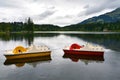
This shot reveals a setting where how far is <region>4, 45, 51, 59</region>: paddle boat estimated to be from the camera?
37562mm

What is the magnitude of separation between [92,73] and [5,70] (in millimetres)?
13466

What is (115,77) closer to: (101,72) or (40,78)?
(101,72)

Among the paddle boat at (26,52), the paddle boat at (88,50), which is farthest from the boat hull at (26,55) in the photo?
the paddle boat at (88,50)

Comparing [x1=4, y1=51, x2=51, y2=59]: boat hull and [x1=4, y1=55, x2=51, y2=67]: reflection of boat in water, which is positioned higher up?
[x1=4, y1=51, x2=51, y2=59]: boat hull

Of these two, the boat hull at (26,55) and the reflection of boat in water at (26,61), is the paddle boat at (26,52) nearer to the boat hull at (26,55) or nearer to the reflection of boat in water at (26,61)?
the boat hull at (26,55)

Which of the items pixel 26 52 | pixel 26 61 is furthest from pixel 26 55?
pixel 26 61

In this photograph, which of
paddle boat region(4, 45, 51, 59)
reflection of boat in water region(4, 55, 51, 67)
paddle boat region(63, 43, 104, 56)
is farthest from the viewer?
paddle boat region(63, 43, 104, 56)

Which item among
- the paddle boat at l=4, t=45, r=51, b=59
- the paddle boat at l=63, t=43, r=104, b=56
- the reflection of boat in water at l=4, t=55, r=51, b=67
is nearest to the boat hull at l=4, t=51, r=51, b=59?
the paddle boat at l=4, t=45, r=51, b=59

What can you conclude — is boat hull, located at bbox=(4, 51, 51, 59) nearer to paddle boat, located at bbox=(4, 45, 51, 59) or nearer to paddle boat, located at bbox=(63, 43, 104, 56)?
paddle boat, located at bbox=(4, 45, 51, 59)

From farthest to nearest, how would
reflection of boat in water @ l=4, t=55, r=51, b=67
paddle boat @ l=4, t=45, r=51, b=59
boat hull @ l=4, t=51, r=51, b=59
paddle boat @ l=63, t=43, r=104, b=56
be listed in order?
paddle boat @ l=63, t=43, r=104, b=56 < paddle boat @ l=4, t=45, r=51, b=59 < boat hull @ l=4, t=51, r=51, b=59 < reflection of boat in water @ l=4, t=55, r=51, b=67

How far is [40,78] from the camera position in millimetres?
24312

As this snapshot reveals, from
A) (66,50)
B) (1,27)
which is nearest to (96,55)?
(66,50)

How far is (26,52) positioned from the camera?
128 ft

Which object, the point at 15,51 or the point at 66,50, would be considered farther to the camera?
the point at 66,50
